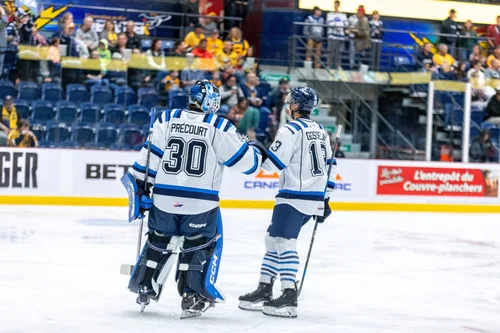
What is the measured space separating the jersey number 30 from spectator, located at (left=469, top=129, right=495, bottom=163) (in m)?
10.3

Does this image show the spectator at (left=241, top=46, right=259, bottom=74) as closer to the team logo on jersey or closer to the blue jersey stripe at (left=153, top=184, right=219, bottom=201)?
the team logo on jersey

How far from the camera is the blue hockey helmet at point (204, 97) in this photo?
17.7 ft

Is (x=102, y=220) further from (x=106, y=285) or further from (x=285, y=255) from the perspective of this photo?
(x=285, y=255)

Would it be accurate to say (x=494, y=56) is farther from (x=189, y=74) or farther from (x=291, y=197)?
(x=291, y=197)

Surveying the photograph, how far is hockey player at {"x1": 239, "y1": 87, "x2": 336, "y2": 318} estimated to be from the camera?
18.4 feet

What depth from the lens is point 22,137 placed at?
12.7m

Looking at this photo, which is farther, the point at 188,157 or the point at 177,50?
the point at 177,50

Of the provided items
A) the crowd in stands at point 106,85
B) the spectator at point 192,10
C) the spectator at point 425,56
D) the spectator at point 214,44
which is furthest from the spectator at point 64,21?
the spectator at point 425,56

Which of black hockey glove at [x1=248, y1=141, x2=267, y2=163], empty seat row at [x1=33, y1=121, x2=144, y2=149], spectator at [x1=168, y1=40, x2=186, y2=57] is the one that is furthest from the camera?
spectator at [x1=168, y1=40, x2=186, y2=57]

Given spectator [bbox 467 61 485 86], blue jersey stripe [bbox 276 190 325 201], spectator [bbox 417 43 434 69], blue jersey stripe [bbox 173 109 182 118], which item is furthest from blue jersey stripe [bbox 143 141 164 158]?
spectator [bbox 417 43 434 69]

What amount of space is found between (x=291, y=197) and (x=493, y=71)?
11270 mm

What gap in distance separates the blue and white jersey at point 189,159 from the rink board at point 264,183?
774cm

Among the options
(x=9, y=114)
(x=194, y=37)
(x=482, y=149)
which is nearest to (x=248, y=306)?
(x=9, y=114)

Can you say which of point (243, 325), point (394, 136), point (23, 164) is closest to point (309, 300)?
point (243, 325)
